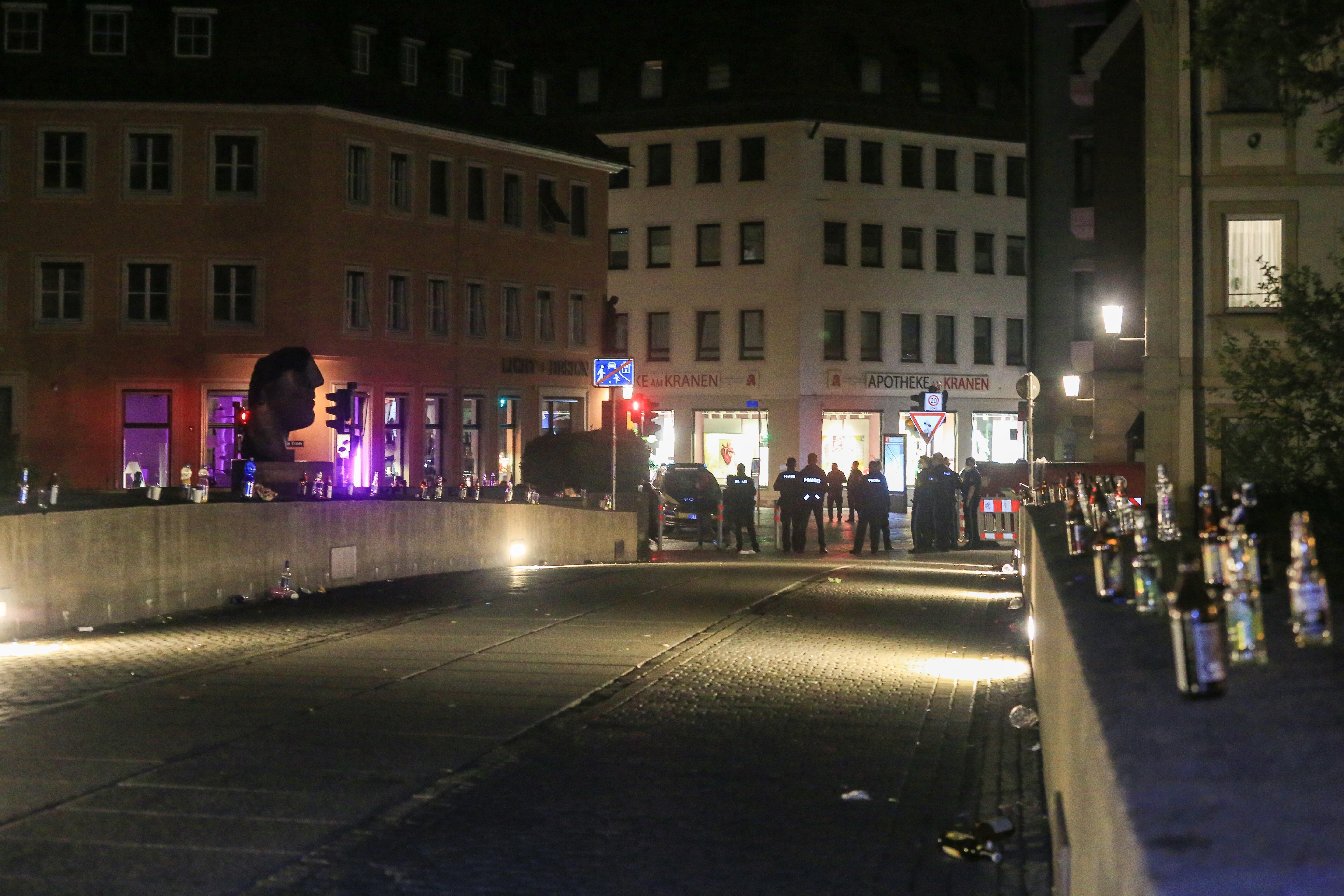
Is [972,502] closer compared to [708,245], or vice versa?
[972,502]

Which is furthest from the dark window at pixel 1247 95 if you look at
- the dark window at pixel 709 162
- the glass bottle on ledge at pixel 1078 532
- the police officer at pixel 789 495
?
the dark window at pixel 709 162

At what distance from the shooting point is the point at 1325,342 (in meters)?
16.9

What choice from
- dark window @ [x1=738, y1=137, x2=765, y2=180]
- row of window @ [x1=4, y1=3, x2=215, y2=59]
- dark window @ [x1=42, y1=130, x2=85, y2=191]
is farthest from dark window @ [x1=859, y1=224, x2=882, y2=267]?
dark window @ [x1=42, y1=130, x2=85, y2=191]

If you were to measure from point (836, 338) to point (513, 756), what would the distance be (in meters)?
60.5

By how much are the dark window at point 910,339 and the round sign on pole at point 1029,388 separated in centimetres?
3704

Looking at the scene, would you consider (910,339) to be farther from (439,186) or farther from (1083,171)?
(439,186)

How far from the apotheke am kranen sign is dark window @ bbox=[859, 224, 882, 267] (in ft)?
13.8

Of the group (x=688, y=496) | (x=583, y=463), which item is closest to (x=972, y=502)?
(x=583, y=463)

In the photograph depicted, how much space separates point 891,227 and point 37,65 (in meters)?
32.2

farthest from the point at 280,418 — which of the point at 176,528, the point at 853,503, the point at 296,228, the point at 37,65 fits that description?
the point at 37,65

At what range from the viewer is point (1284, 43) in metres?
13.3

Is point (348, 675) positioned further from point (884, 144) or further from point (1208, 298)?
point (884, 144)

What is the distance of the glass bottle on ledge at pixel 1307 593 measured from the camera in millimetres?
5469

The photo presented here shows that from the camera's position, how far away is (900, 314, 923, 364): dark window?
7144 cm
